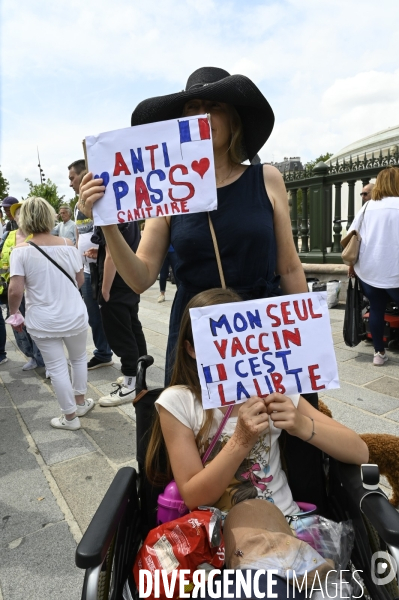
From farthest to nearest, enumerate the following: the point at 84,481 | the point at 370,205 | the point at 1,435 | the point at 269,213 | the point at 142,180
Answer: the point at 370,205
the point at 1,435
the point at 84,481
the point at 269,213
the point at 142,180

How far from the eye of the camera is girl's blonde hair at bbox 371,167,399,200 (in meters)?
4.25

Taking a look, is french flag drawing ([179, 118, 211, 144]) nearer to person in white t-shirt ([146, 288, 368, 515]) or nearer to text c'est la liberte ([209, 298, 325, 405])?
person in white t-shirt ([146, 288, 368, 515])

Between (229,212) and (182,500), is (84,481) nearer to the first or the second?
(182,500)

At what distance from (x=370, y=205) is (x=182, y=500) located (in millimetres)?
3735

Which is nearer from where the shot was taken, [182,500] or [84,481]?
[182,500]

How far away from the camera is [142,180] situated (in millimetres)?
1572

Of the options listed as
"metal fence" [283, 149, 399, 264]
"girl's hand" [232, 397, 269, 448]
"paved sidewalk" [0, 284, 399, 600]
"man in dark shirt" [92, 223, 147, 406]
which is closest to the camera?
"girl's hand" [232, 397, 269, 448]

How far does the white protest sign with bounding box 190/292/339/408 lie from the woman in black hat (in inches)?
12.8

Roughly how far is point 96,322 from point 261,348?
3690 millimetres

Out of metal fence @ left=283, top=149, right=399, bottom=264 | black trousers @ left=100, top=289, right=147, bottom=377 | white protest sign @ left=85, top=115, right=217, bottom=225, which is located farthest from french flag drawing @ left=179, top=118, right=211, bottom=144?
metal fence @ left=283, top=149, right=399, bottom=264

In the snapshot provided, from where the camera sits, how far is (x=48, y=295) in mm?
3389

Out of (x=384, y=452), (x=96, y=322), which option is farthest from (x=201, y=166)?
(x=96, y=322)

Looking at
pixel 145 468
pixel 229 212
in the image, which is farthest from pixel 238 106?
pixel 145 468

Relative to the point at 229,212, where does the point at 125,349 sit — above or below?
below
